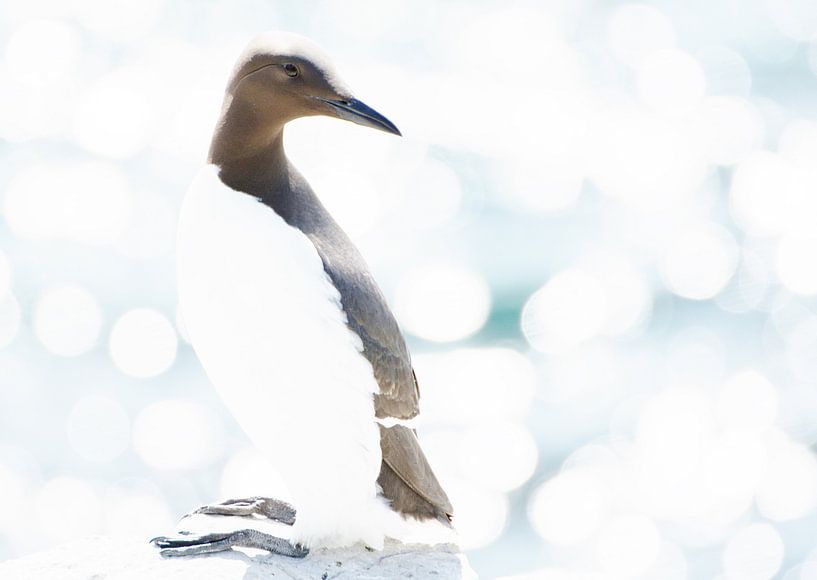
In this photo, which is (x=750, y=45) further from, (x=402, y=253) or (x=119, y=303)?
(x=119, y=303)

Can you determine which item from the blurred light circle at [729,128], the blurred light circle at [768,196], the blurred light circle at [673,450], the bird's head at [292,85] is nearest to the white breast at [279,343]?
the bird's head at [292,85]

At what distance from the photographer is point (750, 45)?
56.7ft

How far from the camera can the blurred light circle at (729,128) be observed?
1495 cm

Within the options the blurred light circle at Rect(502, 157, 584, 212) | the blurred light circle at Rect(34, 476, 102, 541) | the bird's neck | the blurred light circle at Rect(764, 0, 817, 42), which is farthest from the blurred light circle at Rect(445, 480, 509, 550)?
the blurred light circle at Rect(764, 0, 817, 42)

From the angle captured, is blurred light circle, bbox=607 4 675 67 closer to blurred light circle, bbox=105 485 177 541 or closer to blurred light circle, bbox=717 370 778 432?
blurred light circle, bbox=717 370 778 432

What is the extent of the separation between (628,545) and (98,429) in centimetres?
418

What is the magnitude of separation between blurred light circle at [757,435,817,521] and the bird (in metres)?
6.05

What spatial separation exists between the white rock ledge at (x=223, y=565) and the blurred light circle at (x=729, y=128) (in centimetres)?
1047

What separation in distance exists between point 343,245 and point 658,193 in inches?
389

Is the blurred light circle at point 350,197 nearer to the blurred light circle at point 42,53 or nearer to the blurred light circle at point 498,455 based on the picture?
the blurred light circle at point 498,455

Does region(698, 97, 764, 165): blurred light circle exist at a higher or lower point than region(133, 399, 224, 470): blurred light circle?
higher

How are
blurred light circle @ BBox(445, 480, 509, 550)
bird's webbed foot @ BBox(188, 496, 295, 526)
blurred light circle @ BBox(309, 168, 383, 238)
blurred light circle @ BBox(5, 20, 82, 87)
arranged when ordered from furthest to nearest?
1. blurred light circle @ BBox(5, 20, 82, 87)
2. blurred light circle @ BBox(309, 168, 383, 238)
3. blurred light circle @ BBox(445, 480, 509, 550)
4. bird's webbed foot @ BBox(188, 496, 295, 526)

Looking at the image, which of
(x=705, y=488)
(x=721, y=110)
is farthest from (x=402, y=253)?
(x=721, y=110)

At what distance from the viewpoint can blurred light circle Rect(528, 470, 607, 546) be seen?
10.1 m
